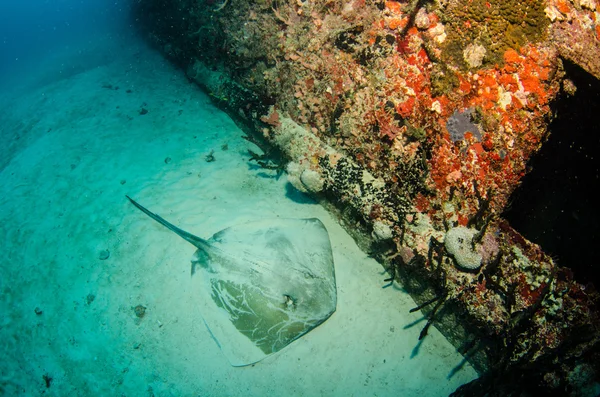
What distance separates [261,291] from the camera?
14.4 feet

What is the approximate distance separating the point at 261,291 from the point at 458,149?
3.80m

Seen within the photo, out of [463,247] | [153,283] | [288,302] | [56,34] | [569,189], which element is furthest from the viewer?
[56,34]

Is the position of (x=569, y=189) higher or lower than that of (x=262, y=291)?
higher

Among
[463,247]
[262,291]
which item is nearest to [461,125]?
[463,247]

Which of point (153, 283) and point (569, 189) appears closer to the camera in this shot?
point (569, 189)

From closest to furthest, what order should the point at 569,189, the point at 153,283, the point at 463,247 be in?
the point at 569,189
the point at 463,247
the point at 153,283

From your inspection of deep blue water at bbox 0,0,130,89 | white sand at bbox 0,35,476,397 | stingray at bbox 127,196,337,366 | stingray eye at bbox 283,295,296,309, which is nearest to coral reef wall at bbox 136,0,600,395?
white sand at bbox 0,35,476,397

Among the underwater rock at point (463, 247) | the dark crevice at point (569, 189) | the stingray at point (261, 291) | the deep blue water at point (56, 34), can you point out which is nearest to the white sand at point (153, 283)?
the stingray at point (261, 291)

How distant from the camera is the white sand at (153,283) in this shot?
4.56m

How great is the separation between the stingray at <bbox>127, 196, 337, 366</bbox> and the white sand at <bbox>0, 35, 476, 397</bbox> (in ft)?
1.63

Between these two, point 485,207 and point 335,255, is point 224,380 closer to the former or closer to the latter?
point 335,255

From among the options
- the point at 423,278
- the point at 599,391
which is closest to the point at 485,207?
the point at 423,278

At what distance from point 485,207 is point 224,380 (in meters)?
4.97

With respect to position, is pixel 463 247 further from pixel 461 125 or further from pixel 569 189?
pixel 461 125
